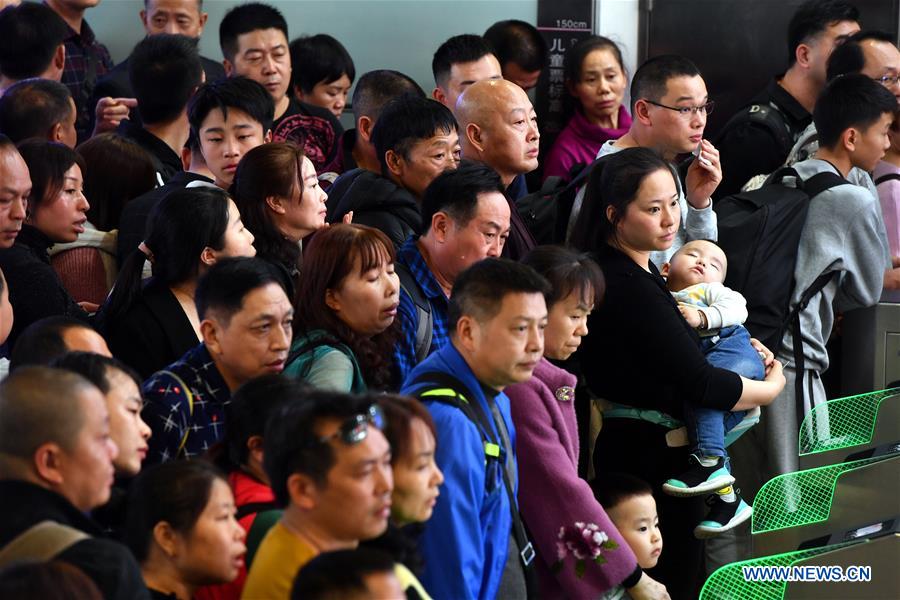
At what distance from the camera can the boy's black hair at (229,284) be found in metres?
3.20

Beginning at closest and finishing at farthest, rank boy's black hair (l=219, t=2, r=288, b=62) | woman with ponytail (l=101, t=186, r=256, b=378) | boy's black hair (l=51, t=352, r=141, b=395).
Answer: boy's black hair (l=51, t=352, r=141, b=395), woman with ponytail (l=101, t=186, r=256, b=378), boy's black hair (l=219, t=2, r=288, b=62)

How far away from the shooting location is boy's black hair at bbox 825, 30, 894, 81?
5820 millimetres

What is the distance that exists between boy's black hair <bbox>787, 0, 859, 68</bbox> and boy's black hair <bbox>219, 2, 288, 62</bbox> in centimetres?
223

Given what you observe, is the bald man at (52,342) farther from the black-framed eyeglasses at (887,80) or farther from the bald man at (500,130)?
the black-framed eyeglasses at (887,80)

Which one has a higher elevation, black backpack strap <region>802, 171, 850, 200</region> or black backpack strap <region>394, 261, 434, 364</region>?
black backpack strap <region>802, 171, 850, 200</region>

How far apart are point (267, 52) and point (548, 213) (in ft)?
5.15

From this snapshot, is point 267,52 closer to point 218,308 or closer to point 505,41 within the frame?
point 505,41

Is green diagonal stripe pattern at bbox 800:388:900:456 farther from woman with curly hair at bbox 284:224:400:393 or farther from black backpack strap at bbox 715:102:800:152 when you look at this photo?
woman with curly hair at bbox 284:224:400:393

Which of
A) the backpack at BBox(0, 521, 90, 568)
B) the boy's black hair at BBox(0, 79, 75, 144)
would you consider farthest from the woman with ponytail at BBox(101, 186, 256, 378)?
the backpack at BBox(0, 521, 90, 568)

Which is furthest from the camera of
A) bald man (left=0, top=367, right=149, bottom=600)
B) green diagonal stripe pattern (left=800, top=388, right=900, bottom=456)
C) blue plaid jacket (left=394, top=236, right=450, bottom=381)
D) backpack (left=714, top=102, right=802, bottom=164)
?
backpack (left=714, top=102, right=802, bottom=164)

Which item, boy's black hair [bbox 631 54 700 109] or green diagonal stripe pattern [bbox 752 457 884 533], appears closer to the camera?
green diagonal stripe pattern [bbox 752 457 884 533]

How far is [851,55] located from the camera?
582 cm

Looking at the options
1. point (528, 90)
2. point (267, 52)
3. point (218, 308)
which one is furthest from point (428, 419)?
point (528, 90)

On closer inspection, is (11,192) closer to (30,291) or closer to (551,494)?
(30,291)
